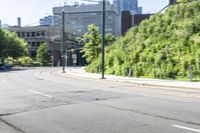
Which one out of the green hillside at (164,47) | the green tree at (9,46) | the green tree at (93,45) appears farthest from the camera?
the green tree at (9,46)

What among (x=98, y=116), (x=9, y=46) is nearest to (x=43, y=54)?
(x=9, y=46)

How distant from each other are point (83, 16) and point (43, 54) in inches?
1086

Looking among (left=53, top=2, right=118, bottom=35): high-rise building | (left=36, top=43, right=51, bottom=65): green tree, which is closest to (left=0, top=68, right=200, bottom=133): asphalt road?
(left=53, top=2, right=118, bottom=35): high-rise building

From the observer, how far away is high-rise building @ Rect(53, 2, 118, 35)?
5399 inches

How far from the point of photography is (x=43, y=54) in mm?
127875

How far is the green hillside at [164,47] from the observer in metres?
34.2

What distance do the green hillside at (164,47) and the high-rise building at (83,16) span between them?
81193mm

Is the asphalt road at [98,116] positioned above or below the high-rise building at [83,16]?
below

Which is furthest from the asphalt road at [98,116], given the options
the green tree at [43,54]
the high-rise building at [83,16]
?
the green tree at [43,54]

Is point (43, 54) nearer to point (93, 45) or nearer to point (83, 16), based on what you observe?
point (83, 16)

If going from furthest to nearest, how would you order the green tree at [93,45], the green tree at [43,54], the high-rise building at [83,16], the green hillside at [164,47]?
the high-rise building at [83,16] < the green tree at [43,54] < the green tree at [93,45] < the green hillside at [164,47]

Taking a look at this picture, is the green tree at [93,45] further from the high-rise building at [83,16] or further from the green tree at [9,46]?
the high-rise building at [83,16]

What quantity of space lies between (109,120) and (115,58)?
34.4m

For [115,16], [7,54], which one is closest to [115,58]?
[7,54]
